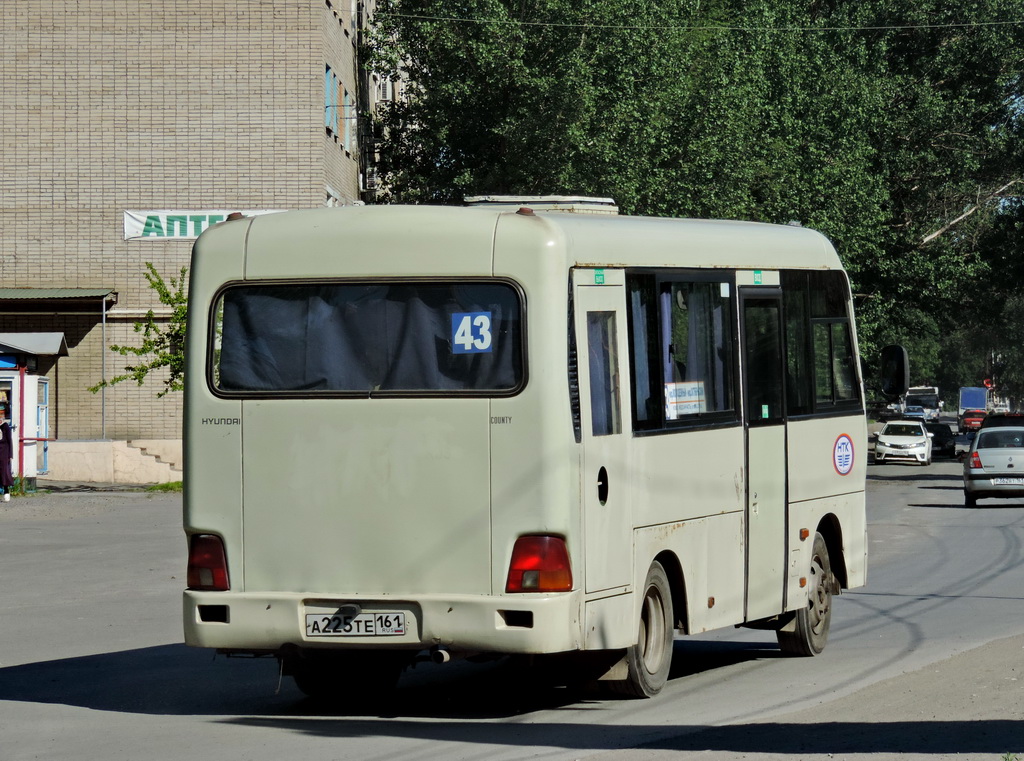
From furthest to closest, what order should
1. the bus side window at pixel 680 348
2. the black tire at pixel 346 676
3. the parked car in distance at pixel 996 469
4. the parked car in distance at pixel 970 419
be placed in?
the parked car in distance at pixel 970 419 < the parked car in distance at pixel 996 469 < the black tire at pixel 346 676 < the bus side window at pixel 680 348

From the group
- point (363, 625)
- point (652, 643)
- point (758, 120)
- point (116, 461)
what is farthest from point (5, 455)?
point (363, 625)

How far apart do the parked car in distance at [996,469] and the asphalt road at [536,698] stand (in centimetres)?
1541

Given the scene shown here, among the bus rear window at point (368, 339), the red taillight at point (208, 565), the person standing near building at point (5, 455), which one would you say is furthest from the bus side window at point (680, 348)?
the person standing near building at point (5, 455)

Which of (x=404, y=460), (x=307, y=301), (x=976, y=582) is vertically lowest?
(x=976, y=582)

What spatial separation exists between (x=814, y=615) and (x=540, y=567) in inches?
152

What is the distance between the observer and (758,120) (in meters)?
45.5

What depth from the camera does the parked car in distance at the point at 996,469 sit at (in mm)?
32344

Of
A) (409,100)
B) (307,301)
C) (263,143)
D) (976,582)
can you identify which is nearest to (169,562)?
(976,582)

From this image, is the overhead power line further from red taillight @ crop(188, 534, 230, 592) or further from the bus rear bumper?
the bus rear bumper

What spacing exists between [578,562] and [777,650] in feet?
13.3

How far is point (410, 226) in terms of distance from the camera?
9031 mm

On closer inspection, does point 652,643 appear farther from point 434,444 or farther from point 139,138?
point 139,138

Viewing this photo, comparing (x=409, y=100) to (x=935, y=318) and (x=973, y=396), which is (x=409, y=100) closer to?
(x=935, y=318)

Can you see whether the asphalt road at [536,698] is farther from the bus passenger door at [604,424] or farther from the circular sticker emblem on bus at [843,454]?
the circular sticker emblem on bus at [843,454]
